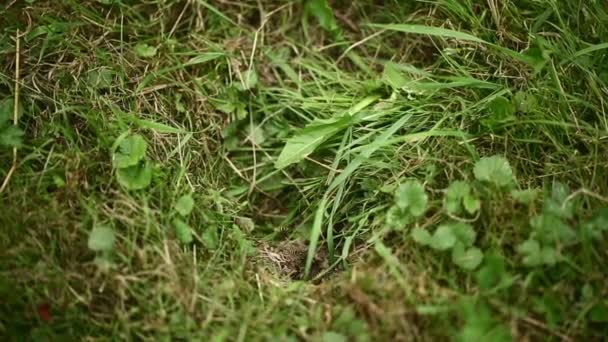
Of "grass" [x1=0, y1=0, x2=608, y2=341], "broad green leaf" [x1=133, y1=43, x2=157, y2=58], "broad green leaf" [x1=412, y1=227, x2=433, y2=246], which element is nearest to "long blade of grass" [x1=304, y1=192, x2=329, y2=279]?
"grass" [x1=0, y1=0, x2=608, y2=341]

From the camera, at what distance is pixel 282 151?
83.4 inches

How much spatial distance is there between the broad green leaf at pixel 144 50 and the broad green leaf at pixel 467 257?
4.05ft

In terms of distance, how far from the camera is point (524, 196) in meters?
1.71

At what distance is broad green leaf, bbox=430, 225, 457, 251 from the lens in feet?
5.50

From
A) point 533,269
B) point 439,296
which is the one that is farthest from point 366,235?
point 533,269

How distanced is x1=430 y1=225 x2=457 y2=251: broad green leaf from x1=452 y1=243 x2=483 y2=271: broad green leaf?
0.02 meters

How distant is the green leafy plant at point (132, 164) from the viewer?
1.82 m

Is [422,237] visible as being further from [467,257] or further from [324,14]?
[324,14]

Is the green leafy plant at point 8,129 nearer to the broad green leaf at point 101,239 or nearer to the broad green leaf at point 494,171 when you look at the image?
the broad green leaf at point 101,239

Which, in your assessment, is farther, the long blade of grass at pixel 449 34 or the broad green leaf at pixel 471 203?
the long blade of grass at pixel 449 34

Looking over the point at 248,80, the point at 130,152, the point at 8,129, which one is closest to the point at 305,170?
the point at 248,80

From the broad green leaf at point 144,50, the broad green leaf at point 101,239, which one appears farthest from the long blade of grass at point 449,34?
the broad green leaf at point 101,239

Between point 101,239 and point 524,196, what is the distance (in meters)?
1.16

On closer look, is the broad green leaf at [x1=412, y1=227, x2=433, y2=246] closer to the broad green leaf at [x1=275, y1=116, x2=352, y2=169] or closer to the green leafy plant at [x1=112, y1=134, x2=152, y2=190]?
the broad green leaf at [x1=275, y1=116, x2=352, y2=169]
